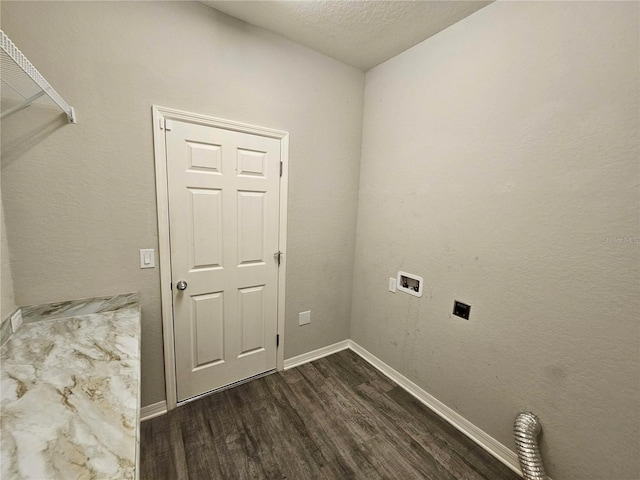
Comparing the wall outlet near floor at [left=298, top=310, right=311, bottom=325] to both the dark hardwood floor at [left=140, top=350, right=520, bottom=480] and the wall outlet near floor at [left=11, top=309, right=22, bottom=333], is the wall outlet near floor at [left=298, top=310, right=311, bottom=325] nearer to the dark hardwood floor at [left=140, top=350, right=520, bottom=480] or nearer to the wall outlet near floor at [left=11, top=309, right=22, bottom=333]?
the dark hardwood floor at [left=140, top=350, right=520, bottom=480]

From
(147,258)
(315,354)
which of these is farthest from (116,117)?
(315,354)

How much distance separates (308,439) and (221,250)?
4.52 feet

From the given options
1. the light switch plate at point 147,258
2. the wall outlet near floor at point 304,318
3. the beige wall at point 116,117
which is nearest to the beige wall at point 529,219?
the wall outlet near floor at point 304,318

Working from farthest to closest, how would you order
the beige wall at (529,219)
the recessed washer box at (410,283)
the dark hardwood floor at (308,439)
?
the recessed washer box at (410,283) < the dark hardwood floor at (308,439) < the beige wall at (529,219)

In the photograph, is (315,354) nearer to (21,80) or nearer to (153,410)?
(153,410)

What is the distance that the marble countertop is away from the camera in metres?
0.70

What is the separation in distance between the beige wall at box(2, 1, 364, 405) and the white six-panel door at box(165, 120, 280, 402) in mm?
140

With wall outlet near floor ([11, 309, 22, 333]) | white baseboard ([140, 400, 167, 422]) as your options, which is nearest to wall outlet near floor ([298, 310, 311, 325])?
white baseboard ([140, 400, 167, 422])

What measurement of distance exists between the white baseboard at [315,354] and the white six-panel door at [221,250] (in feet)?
0.81

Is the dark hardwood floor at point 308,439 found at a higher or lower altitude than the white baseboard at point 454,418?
lower

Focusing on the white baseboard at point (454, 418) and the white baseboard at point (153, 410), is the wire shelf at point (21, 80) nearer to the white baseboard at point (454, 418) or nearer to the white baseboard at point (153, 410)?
the white baseboard at point (153, 410)

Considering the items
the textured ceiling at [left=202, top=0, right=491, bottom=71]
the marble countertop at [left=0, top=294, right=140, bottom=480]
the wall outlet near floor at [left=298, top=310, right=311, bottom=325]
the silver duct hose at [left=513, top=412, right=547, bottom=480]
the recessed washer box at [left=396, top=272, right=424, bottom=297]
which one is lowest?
the silver duct hose at [left=513, top=412, right=547, bottom=480]

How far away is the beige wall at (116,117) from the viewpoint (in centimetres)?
135

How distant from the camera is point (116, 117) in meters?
1.50
